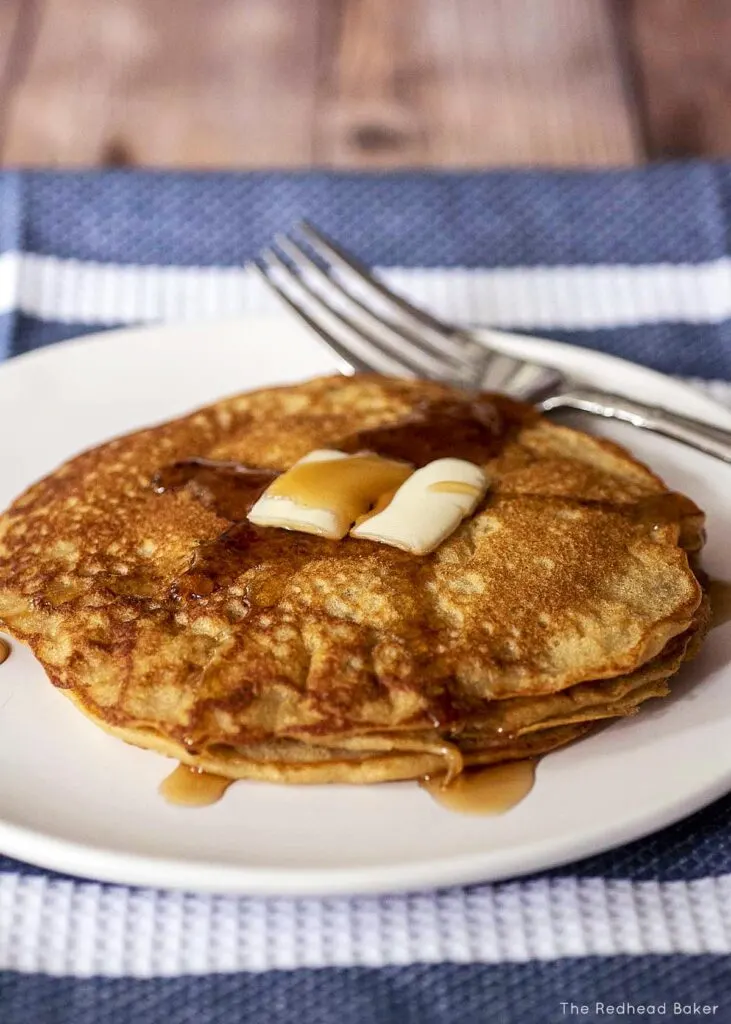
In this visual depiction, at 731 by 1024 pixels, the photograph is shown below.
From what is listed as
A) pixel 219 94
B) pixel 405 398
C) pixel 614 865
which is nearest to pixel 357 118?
pixel 219 94

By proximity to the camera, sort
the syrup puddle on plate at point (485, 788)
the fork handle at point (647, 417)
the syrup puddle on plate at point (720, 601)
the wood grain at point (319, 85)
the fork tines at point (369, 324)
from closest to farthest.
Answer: the syrup puddle on plate at point (485, 788), the syrup puddle on plate at point (720, 601), the fork handle at point (647, 417), the fork tines at point (369, 324), the wood grain at point (319, 85)

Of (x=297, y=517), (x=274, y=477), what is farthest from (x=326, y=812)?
(x=274, y=477)

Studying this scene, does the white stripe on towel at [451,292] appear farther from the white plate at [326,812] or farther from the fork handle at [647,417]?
the white plate at [326,812]

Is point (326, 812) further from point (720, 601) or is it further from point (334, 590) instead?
point (720, 601)

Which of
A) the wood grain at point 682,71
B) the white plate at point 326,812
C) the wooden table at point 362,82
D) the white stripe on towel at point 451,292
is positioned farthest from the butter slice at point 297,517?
the wood grain at point 682,71

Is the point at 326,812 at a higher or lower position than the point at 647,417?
lower

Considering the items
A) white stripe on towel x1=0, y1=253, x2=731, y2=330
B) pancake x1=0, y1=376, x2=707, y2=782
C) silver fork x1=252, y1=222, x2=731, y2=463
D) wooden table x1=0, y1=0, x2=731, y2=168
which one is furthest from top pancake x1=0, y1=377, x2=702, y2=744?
wooden table x1=0, y1=0, x2=731, y2=168
